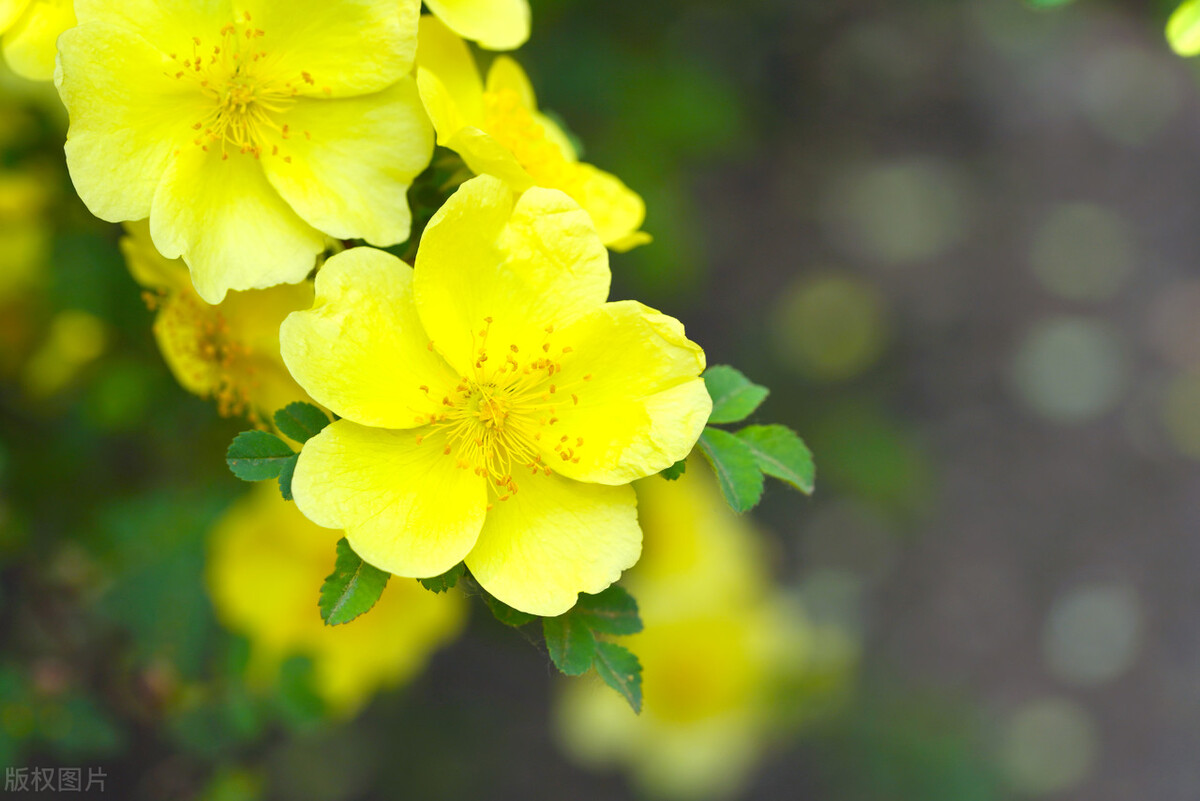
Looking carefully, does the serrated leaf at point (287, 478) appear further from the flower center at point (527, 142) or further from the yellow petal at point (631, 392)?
the flower center at point (527, 142)

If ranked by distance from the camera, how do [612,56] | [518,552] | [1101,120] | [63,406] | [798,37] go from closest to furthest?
[518,552] < [63,406] < [612,56] < [798,37] < [1101,120]

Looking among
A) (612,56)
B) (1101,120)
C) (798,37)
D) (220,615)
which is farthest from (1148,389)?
(220,615)

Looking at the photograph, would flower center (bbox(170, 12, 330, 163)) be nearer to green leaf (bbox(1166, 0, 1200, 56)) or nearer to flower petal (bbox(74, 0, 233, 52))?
flower petal (bbox(74, 0, 233, 52))

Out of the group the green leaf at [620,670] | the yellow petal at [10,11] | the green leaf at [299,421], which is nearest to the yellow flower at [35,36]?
the yellow petal at [10,11]

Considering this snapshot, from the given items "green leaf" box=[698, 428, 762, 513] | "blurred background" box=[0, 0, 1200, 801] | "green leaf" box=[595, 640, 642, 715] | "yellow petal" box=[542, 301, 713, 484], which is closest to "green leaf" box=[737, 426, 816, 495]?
"green leaf" box=[698, 428, 762, 513]

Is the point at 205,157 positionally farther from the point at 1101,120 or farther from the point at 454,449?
the point at 1101,120

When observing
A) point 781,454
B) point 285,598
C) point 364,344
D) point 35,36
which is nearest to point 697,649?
point 285,598
